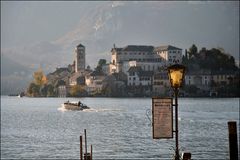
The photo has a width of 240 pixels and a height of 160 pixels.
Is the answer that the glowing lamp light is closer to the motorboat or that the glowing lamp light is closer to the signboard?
the signboard

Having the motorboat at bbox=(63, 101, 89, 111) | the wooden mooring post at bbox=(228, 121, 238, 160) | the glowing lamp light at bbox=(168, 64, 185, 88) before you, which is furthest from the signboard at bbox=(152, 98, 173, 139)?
the motorboat at bbox=(63, 101, 89, 111)

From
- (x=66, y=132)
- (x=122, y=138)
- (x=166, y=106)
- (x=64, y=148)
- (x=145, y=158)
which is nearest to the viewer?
(x=166, y=106)

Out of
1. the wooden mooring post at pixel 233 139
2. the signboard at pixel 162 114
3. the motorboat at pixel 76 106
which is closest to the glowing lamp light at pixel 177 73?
the signboard at pixel 162 114

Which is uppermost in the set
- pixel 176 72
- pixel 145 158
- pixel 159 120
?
pixel 176 72

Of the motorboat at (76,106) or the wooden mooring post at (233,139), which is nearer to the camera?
the wooden mooring post at (233,139)

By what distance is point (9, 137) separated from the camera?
6575 cm

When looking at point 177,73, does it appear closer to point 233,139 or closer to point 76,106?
point 233,139

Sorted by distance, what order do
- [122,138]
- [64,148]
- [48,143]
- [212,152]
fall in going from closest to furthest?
1. [212,152]
2. [64,148]
3. [48,143]
4. [122,138]

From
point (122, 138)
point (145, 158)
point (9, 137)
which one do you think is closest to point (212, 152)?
point (145, 158)

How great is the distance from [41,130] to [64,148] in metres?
24.9

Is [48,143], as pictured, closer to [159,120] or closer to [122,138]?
[122,138]

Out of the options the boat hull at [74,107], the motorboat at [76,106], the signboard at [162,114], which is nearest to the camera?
the signboard at [162,114]

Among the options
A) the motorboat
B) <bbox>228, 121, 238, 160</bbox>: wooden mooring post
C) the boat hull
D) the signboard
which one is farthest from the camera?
the boat hull

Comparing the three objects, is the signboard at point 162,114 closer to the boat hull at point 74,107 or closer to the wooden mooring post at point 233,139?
the wooden mooring post at point 233,139
